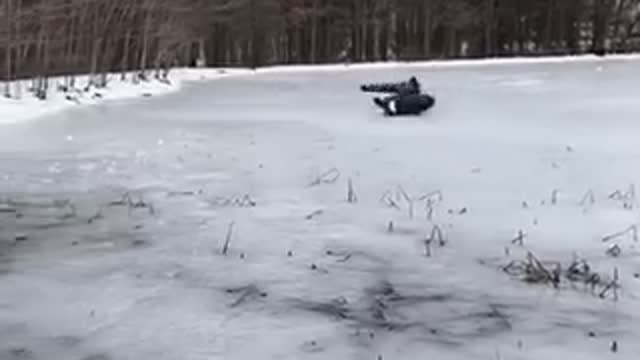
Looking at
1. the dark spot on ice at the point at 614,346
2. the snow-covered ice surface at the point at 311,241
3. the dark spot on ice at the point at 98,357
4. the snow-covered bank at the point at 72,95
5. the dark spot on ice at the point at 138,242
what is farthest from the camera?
the snow-covered bank at the point at 72,95

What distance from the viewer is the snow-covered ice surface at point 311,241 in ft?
15.5

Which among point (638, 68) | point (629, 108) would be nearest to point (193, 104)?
point (629, 108)

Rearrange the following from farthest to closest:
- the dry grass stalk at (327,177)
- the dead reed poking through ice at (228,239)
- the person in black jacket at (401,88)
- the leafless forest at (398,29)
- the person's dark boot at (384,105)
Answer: the leafless forest at (398,29), the person in black jacket at (401,88), the person's dark boot at (384,105), the dry grass stalk at (327,177), the dead reed poking through ice at (228,239)

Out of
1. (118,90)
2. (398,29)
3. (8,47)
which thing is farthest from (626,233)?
(398,29)

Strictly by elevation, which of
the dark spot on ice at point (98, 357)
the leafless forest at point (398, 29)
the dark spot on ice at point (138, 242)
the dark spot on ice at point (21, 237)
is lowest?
the leafless forest at point (398, 29)

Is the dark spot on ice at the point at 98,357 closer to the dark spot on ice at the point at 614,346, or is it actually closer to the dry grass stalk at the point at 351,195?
the dark spot on ice at the point at 614,346

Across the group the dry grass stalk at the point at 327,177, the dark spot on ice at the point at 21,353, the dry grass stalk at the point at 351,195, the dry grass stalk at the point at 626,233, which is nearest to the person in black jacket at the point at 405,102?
the dry grass stalk at the point at 327,177

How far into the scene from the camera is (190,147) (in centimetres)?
1248

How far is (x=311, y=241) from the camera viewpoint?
6777 millimetres

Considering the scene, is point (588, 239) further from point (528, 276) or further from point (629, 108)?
point (629, 108)

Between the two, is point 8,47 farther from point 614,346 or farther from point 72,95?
point 614,346

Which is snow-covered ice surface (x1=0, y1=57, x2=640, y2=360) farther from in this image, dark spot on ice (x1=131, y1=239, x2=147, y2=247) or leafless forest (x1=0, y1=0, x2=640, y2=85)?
leafless forest (x1=0, y1=0, x2=640, y2=85)

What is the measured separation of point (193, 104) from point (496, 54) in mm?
27036

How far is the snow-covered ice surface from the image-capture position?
186 inches
